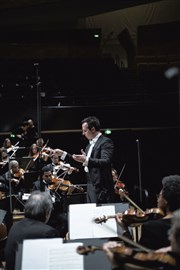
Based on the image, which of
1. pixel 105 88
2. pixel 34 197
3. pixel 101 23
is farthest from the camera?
pixel 101 23

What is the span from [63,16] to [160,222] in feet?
29.2

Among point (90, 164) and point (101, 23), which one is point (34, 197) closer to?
point (90, 164)

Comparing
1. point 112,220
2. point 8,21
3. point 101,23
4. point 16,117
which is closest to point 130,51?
point 101,23

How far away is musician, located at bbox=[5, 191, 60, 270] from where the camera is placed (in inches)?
93.4

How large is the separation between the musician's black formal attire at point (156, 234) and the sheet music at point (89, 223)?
549 millimetres

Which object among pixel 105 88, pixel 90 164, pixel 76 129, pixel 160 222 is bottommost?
pixel 160 222

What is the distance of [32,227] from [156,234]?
0.73 meters

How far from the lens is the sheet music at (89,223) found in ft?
9.38

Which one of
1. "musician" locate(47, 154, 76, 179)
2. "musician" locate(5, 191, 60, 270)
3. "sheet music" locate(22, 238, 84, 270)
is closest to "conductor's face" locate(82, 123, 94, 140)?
"musician" locate(5, 191, 60, 270)

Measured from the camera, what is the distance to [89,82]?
9.42m

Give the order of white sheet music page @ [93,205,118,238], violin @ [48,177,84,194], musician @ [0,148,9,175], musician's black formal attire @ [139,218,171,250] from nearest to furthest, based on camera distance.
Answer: musician's black formal attire @ [139,218,171,250]
white sheet music page @ [93,205,118,238]
violin @ [48,177,84,194]
musician @ [0,148,9,175]

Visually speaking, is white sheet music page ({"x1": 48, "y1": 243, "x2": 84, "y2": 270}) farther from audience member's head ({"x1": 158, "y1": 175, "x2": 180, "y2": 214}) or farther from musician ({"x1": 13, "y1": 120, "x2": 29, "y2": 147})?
musician ({"x1": 13, "y1": 120, "x2": 29, "y2": 147})

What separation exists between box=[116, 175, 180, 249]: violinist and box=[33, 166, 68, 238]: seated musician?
1971 mm

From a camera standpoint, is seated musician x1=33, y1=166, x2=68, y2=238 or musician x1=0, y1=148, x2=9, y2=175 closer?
seated musician x1=33, y1=166, x2=68, y2=238
